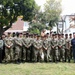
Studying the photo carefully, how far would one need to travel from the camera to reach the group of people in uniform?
12.5 meters

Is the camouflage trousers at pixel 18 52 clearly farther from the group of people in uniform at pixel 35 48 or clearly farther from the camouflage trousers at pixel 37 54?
the camouflage trousers at pixel 37 54

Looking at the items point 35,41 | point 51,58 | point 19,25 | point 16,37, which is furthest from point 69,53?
point 19,25

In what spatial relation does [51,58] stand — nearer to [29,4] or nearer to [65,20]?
[29,4]

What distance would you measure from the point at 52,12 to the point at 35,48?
36432mm

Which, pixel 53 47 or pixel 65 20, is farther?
pixel 65 20

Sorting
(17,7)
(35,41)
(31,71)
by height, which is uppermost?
(17,7)

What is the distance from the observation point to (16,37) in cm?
1254

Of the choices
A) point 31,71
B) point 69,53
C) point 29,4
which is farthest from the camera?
point 29,4

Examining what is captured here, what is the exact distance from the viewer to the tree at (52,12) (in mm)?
47344

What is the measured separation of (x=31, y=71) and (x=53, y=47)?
3164 mm

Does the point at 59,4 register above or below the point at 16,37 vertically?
above

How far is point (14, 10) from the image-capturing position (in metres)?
34.1

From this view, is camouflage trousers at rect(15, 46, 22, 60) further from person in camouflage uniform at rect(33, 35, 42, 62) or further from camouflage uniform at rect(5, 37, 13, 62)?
person in camouflage uniform at rect(33, 35, 42, 62)

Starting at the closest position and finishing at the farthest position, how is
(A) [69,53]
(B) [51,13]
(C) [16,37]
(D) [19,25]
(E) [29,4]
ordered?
(C) [16,37], (A) [69,53], (E) [29,4], (B) [51,13], (D) [19,25]
